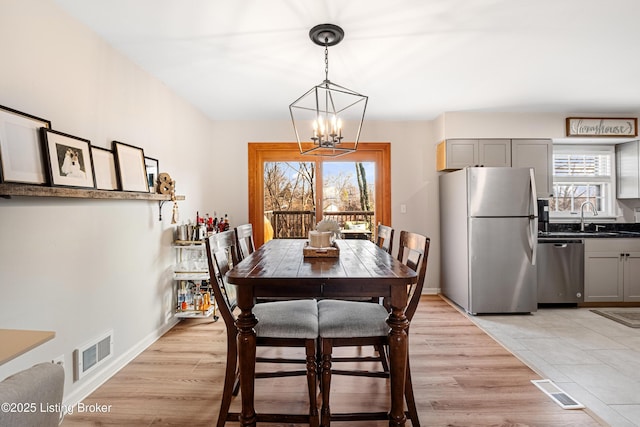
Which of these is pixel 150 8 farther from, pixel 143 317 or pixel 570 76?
pixel 570 76

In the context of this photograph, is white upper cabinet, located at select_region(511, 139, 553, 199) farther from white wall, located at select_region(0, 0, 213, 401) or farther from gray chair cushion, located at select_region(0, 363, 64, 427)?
gray chair cushion, located at select_region(0, 363, 64, 427)

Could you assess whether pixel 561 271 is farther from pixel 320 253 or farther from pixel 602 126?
pixel 320 253

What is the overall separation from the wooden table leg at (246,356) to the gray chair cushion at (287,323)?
0.32 ft

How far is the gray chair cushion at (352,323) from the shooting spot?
5.42 feet

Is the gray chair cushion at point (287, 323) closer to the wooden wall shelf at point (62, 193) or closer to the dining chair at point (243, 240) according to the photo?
the dining chair at point (243, 240)

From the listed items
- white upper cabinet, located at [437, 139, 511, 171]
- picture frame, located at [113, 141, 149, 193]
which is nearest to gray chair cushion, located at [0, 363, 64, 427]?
picture frame, located at [113, 141, 149, 193]

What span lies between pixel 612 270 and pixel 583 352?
173cm

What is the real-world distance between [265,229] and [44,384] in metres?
3.92

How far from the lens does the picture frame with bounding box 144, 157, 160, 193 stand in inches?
111

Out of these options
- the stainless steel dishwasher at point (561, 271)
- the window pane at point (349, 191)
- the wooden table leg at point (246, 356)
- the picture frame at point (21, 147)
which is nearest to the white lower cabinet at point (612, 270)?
the stainless steel dishwasher at point (561, 271)

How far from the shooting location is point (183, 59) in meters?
2.65

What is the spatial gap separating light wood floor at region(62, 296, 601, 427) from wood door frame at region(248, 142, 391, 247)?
195cm

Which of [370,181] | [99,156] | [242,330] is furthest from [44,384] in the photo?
[370,181]

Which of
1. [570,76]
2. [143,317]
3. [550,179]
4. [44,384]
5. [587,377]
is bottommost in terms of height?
[587,377]
